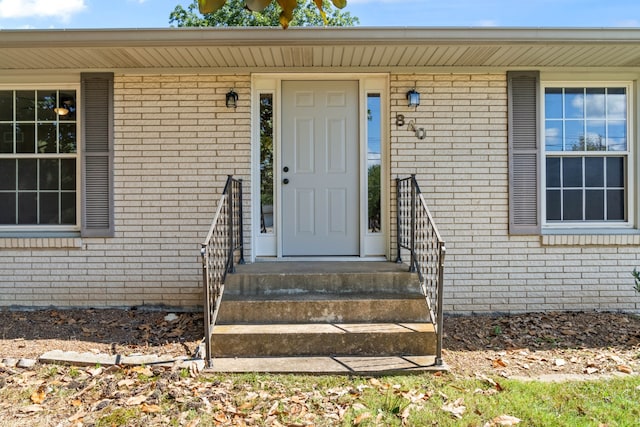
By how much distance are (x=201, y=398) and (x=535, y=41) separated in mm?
4316

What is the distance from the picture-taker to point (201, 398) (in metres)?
3.01

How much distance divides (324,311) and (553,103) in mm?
3678

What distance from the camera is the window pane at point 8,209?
17.0 feet

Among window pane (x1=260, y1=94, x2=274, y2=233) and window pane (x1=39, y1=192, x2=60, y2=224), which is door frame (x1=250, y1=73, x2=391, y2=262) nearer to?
window pane (x1=260, y1=94, x2=274, y2=233)

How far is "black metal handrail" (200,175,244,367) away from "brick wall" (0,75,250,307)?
395 millimetres

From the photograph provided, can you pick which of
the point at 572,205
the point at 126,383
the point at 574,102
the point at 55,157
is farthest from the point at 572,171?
the point at 55,157

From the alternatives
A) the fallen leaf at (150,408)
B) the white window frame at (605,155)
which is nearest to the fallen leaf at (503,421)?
the fallen leaf at (150,408)

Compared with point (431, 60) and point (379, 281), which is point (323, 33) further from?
point (379, 281)

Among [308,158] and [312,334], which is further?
[308,158]

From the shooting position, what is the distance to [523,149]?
5.06 meters

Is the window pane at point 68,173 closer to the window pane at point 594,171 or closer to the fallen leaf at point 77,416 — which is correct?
the fallen leaf at point 77,416

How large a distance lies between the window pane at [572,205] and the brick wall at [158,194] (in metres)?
3.74

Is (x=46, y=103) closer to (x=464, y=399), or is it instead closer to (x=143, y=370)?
(x=143, y=370)

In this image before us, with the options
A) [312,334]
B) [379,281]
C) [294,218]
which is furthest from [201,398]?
[294,218]
